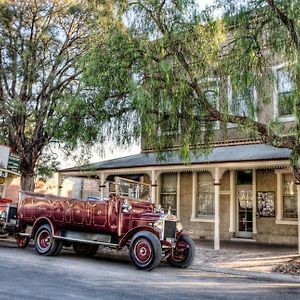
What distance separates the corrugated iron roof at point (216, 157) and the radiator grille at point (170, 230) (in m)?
3.05

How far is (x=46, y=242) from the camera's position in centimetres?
1320

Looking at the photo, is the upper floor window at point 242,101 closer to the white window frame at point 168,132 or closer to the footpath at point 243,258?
the white window frame at point 168,132

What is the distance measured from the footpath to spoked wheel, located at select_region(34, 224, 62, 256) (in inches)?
76.0

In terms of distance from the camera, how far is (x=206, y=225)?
19797 mm

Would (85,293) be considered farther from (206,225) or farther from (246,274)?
(206,225)

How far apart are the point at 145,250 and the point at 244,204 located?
30.2 ft

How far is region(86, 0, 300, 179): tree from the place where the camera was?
11.6 m

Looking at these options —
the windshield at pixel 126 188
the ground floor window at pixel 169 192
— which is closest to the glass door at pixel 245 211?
the ground floor window at pixel 169 192

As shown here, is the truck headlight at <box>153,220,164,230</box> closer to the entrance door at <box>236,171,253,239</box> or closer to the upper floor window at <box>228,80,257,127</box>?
the upper floor window at <box>228,80,257,127</box>

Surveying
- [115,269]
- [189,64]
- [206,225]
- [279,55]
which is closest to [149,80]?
[189,64]

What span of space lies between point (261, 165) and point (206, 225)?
5.69m

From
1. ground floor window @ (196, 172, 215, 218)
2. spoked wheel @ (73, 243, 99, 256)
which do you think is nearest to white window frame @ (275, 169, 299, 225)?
ground floor window @ (196, 172, 215, 218)

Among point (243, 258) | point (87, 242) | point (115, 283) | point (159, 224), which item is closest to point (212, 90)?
point (159, 224)

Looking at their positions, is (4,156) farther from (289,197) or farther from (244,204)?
(289,197)
